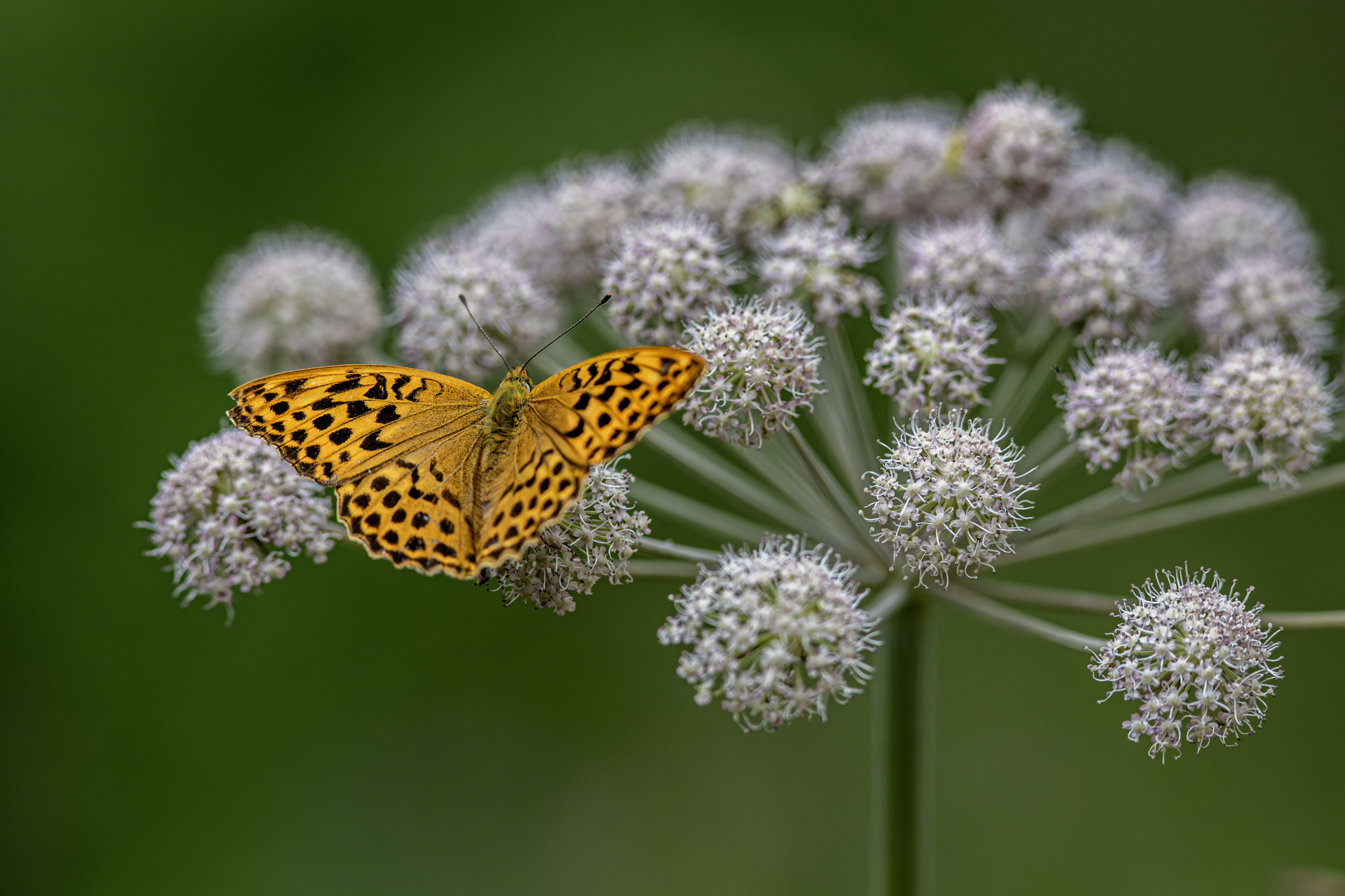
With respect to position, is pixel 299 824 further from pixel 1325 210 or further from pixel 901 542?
pixel 1325 210

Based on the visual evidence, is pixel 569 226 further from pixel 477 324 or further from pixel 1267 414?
pixel 1267 414

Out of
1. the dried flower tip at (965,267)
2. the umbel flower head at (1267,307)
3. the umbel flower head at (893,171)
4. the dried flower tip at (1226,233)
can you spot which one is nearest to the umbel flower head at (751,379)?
the dried flower tip at (965,267)

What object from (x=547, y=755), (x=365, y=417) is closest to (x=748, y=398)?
(x=365, y=417)

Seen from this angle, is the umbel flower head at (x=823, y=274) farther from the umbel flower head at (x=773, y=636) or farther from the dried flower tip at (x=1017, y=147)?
the umbel flower head at (x=773, y=636)

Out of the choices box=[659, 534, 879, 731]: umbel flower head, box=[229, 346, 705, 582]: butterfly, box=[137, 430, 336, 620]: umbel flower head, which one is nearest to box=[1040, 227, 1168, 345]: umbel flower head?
box=[659, 534, 879, 731]: umbel flower head

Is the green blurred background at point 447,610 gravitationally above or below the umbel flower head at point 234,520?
above

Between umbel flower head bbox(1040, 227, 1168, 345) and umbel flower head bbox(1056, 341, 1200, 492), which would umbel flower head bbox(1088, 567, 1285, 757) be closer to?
umbel flower head bbox(1056, 341, 1200, 492)
